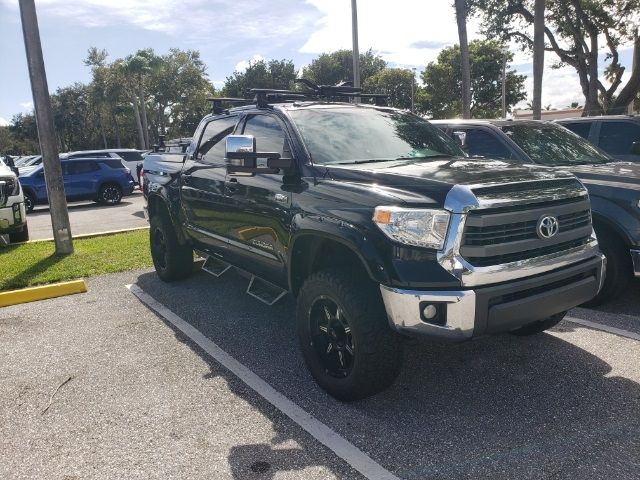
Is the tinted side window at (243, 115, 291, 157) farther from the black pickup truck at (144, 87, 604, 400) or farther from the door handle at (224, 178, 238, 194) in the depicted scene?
the door handle at (224, 178, 238, 194)

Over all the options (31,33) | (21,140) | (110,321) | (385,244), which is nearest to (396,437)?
(385,244)

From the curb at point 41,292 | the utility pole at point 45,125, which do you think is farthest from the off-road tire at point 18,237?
the curb at point 41,292

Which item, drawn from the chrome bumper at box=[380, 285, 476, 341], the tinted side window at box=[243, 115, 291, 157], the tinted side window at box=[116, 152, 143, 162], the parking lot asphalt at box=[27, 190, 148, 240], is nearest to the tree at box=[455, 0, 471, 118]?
the parking lot asphalt at box=[27, 190, 148, 240]

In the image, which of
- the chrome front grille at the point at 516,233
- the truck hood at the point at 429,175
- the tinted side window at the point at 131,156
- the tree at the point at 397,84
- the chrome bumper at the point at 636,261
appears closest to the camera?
the chrome front grille at the point at 516,233

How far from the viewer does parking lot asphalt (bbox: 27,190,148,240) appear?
1184 cm

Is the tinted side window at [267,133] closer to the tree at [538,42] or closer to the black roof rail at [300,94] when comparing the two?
the black roof rail at [300,94]

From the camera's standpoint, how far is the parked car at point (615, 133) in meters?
7.68

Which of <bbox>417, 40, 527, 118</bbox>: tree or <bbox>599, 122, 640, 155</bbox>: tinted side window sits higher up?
<bbox>417, 40, 527, 118</bbox>: tree

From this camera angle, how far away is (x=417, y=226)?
306 centimetres

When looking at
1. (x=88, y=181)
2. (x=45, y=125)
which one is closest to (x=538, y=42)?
(x=45, y=125)

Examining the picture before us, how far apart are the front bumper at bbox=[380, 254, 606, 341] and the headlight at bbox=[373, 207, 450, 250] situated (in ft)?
0.92

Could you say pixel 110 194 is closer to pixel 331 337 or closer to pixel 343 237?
pixel 331 337

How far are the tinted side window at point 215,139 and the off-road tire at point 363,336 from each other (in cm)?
224

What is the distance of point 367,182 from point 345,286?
685 mm
